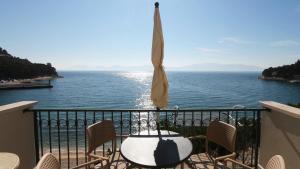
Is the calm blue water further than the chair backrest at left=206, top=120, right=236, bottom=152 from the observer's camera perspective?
Yes

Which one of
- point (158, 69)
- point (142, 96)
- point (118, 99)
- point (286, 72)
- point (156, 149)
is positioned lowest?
point (142, 96)

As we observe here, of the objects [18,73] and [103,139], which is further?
[18,73]

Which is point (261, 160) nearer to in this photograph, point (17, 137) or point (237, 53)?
point (17, 137)

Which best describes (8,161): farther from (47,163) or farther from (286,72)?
(286,72)

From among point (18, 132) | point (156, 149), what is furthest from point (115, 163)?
point (18, 132)

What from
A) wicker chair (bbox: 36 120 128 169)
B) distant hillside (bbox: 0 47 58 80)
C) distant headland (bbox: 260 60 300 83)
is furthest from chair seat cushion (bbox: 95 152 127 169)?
distant headland (bbox: 260 60 300 83)

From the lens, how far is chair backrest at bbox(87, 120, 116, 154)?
3154mm

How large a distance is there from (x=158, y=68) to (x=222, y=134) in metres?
1.28

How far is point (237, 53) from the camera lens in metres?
80.5

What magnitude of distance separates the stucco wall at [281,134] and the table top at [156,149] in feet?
5.49

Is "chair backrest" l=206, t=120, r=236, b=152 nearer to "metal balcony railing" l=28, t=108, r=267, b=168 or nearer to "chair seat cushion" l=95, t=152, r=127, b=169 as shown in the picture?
"metal balcony railing" l=28, t=108, r=267, b=168

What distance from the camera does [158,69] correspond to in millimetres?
3434

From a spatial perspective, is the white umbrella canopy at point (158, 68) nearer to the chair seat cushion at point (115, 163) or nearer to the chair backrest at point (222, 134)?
the chair backrest at point (222, 134)

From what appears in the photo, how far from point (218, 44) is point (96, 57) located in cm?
5052
